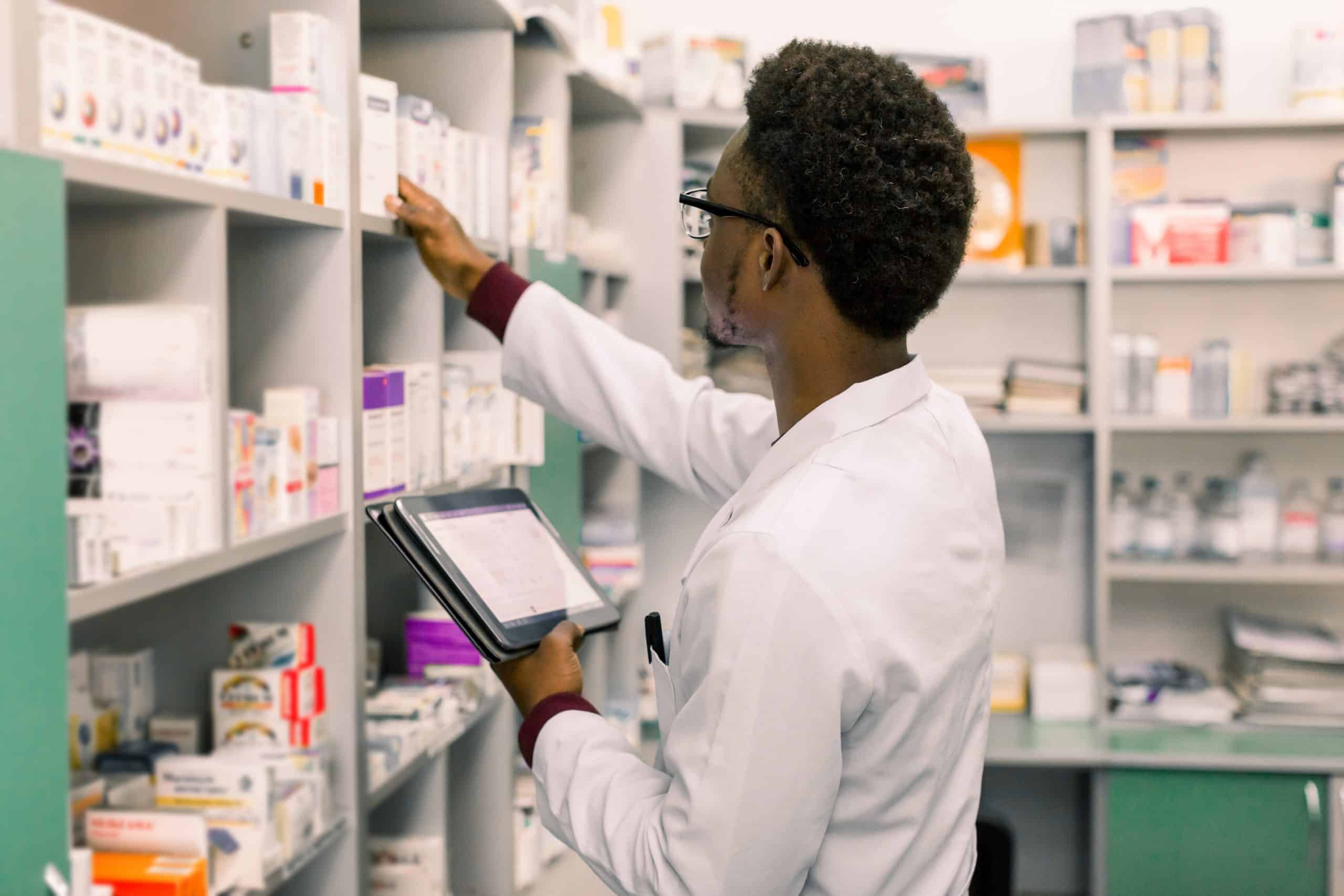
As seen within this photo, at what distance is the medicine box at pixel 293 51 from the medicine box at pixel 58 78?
51 centimetres

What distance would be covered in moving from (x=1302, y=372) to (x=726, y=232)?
309 cm

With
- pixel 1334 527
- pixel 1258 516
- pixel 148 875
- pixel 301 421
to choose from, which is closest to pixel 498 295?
pixel 301 421

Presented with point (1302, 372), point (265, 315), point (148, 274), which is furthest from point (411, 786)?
point (1302, 372)

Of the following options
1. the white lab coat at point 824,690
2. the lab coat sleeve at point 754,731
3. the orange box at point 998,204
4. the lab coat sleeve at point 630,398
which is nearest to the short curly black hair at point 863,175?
the white lab coat at point 824,690

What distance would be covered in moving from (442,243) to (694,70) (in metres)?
2.03

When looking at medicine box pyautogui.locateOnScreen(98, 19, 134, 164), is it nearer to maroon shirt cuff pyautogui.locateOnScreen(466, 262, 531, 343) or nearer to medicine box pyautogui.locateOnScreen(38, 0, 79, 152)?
medicine box pyautogui.locateOnScreen(38, 0, 79, 152)

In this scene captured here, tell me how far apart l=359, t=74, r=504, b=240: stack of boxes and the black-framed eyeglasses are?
0.61 m

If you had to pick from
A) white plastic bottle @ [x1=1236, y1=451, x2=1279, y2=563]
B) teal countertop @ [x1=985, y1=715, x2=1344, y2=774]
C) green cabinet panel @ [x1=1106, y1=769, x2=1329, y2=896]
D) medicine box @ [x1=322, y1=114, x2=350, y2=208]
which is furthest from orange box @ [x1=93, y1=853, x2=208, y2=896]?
white plastic bottle @ [x1=1236, y1=451, x2=1279, y2=563]

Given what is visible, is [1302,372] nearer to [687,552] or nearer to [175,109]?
[687,552]

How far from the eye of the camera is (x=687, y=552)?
4.50 meters

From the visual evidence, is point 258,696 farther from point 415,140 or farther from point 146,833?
point 415,140

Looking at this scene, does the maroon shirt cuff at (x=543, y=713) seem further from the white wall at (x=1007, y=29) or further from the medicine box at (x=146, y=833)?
the white wall at (x=1007, y=29)

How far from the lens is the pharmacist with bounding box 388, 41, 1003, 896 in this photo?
121 centimetres

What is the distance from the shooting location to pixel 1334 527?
3857mm
